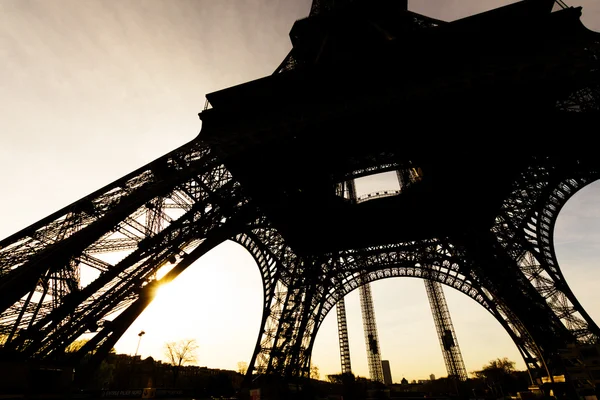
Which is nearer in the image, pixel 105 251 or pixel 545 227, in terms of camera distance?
pixel 105 251

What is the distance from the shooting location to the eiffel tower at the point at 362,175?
10023 mm

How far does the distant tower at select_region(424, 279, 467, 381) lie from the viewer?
4574 centimetres

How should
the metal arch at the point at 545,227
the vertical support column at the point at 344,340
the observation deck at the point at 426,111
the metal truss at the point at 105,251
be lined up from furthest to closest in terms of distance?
the vertical support column at the point at 344,340 < the metal arch at the point at 545,227 < the observation deck at the point at 426,111 < the metal truss at the point at 105,251

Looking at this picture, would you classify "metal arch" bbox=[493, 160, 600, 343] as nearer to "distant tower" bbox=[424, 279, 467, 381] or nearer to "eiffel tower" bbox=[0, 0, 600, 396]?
"eiffel tower" bbox=[0, 0, 600, 396]

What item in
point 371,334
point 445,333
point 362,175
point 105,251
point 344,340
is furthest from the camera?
point 371,334

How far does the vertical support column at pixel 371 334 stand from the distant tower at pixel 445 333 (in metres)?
10.2

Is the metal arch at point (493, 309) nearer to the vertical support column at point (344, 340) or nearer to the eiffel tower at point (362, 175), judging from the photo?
the eiffel tower at point (362, 175)

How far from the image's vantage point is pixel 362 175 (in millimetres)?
16953

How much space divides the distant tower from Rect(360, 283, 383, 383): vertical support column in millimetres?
10155

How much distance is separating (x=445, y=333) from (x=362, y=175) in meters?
41.9

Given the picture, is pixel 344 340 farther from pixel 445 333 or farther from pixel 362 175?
pixel 362 175

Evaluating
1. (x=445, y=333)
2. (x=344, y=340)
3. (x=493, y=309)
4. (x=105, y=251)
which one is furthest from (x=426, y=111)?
(x=445, y=333)

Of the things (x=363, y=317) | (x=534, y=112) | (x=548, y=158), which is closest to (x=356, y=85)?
(x=534, y=112)

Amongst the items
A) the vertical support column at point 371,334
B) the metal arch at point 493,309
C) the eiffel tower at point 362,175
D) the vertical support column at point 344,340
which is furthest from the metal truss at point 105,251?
the vertical support column at point 371,334
